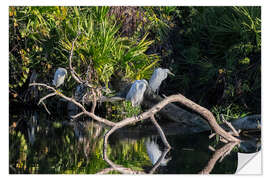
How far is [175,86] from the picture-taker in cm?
790

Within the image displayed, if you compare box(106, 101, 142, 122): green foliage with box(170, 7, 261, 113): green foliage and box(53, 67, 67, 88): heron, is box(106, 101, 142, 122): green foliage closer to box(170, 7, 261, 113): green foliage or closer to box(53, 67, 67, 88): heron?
box(53, 67, 67, 88): heron

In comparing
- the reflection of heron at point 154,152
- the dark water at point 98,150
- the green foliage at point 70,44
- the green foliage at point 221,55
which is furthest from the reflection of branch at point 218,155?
the green foliage at point 70,44

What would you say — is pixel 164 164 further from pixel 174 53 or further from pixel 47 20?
pixel 174 53

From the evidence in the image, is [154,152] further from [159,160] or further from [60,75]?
[60,75]

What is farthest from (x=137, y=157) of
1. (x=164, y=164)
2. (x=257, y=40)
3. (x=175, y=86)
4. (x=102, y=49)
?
(x=175, y=86)

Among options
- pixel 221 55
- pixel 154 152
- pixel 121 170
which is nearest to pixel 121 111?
pixel 221 55

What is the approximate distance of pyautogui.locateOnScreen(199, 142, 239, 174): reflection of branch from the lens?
3.68 m

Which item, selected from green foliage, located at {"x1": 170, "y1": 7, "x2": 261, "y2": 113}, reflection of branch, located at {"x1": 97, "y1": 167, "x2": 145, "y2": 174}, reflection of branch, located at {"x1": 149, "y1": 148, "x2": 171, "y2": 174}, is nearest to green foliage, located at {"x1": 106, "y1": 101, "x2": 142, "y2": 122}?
green foliage, located at {"x1": 170, "y1": 7, "x2": 261, "y2": 113}

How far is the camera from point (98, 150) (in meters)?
4.51

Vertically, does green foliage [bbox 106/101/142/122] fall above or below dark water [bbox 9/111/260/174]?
above

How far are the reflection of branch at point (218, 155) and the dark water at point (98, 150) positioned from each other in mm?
30

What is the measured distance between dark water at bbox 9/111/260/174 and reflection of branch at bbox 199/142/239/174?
3cm

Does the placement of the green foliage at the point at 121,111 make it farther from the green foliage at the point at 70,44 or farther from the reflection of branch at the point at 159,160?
the reflection of branch at the point at 159,160
